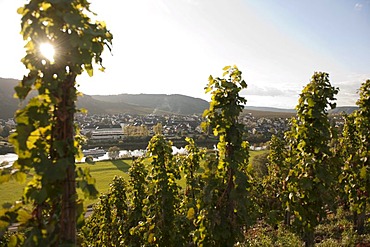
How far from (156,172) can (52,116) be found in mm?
6972

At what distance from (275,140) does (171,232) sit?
50.0 feet

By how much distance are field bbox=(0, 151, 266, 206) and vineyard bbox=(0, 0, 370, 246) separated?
76.0 feet

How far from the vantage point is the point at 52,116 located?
11.5ft

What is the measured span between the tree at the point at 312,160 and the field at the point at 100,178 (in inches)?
1050

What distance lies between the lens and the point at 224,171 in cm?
737

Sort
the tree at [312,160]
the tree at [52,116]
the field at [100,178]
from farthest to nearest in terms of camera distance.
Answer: the field at [100,178]
the tree at [312,160]
the tree at [52,116]

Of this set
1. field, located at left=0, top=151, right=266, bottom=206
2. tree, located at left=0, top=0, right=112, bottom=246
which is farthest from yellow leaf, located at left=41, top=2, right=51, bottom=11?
field, located at left=0, top=151, right=266, bottom=206

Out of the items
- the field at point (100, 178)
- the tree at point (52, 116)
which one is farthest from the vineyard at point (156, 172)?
the field at point (100, 178)

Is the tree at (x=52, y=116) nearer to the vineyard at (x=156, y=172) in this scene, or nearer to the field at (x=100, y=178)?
the vineyard at (x=156, y=172)

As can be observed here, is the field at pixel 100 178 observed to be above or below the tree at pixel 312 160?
below

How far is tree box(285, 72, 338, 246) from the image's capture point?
8609 mm

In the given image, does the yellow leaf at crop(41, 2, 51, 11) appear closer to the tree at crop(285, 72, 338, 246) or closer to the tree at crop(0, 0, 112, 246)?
the tree at crop(0, 0, 112, 246)

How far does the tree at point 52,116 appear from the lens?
3250mm

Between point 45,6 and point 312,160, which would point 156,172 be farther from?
point 45,6
